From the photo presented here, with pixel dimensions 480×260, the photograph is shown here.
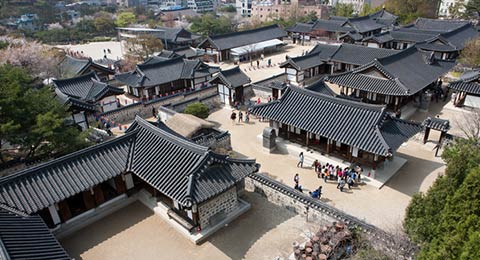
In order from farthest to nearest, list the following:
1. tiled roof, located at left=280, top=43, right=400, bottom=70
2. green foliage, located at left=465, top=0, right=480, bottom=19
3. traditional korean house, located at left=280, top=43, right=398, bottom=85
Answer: green foliage, located at left=465, top=0, right=480, bottom=19 → traditional korean house, located at left=280, top=43, right=398, bottom=85 → tiled roof, located at left=280, top=43, right=400, bottom=70

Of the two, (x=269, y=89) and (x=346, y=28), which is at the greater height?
(x=346, y=28)

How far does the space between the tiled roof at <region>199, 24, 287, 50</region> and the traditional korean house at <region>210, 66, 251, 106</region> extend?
2506cm

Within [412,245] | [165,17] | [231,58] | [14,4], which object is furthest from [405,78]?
[14,4]

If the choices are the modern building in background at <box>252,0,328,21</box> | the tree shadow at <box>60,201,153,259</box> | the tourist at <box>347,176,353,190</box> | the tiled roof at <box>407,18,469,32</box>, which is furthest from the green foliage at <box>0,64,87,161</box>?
the modern building in background at <box>252,0,328,21</box>

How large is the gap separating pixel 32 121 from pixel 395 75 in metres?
34.1

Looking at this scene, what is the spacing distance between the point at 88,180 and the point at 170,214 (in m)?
5.25

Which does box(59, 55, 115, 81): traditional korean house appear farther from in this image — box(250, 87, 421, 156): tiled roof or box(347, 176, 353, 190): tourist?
box(347, 176, 353, 190): tourist

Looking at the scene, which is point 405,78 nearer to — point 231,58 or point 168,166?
point 168,166

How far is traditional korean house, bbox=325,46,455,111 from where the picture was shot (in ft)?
107

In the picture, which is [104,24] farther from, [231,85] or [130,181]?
[130,181]

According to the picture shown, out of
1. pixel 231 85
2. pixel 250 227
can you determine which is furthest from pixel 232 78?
pixel 250 227

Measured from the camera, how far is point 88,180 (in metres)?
18.4

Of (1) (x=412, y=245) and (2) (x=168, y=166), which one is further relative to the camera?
(2) (x=168, y=166)

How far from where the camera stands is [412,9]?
8650cm
